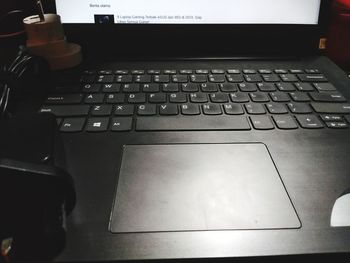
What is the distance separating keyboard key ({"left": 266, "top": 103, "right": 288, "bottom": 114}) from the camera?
436 mm

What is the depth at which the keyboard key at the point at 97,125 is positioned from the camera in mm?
401

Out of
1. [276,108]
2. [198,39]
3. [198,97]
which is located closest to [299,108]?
[276,108]

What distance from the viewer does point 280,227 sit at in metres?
0.28

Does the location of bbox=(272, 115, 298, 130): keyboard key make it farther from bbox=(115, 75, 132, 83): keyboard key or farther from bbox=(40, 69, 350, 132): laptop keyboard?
bbox=(115, 75, 132, 83): keyboard key

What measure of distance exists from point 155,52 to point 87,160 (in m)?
0.31

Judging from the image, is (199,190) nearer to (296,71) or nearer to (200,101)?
(200,101)

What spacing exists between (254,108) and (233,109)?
0.03 m

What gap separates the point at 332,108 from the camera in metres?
0.44

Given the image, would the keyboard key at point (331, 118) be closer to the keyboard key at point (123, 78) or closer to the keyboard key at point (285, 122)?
the keyboard key at point (285, 122)

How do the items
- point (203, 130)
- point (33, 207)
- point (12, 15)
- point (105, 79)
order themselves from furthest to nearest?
point (12, 15) < point (105, 79) < point (203, 130) < point (33, 207)

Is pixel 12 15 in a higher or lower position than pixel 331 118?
higher

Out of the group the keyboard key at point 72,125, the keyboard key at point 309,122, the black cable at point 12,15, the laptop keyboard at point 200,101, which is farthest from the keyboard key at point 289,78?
the black cable at point 12,15

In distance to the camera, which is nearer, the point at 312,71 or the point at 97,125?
the point at 97,125

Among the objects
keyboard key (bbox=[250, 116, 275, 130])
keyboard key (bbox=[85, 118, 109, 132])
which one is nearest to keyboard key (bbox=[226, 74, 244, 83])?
keyboard key (bbox=[250, 116, 275, 130])
